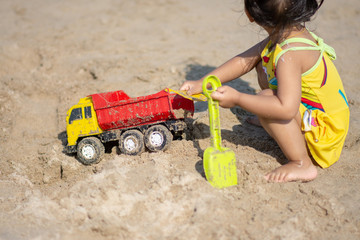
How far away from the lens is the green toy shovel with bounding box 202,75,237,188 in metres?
2.13

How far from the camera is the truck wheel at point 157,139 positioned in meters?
2.55

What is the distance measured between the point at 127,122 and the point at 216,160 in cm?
74

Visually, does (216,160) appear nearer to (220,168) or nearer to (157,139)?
(220,168)

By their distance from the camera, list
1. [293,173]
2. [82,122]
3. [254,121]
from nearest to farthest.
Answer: [293,173] → [82,122] → [254,121]

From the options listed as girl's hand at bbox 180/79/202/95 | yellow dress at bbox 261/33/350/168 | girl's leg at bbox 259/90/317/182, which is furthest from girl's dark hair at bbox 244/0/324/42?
girl's hand at bbox 180/79/202/95

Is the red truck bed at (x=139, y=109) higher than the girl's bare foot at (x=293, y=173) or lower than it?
higher

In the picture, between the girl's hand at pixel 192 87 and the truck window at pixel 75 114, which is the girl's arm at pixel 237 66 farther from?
the truck window at pixel 75 114

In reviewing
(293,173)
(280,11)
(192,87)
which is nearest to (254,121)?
(192,87)

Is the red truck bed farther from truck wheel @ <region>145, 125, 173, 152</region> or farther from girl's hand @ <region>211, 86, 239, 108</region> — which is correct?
girl's hand @ <region>211, 86, 239, 108</region>

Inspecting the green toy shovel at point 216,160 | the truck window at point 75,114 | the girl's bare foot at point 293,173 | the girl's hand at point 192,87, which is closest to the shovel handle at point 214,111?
the green toy shovel at point 216,160

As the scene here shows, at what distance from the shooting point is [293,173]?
→ 2.28 meters

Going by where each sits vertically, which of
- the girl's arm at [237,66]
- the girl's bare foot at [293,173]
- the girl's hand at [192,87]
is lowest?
the girl's bare foot at [293,173]

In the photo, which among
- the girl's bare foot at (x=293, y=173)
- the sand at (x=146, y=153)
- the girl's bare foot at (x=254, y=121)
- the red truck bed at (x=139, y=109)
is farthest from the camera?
the girl's bare foot at (x=254, y=121)

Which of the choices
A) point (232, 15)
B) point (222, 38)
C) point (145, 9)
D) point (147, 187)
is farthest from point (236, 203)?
point (145, 9)
